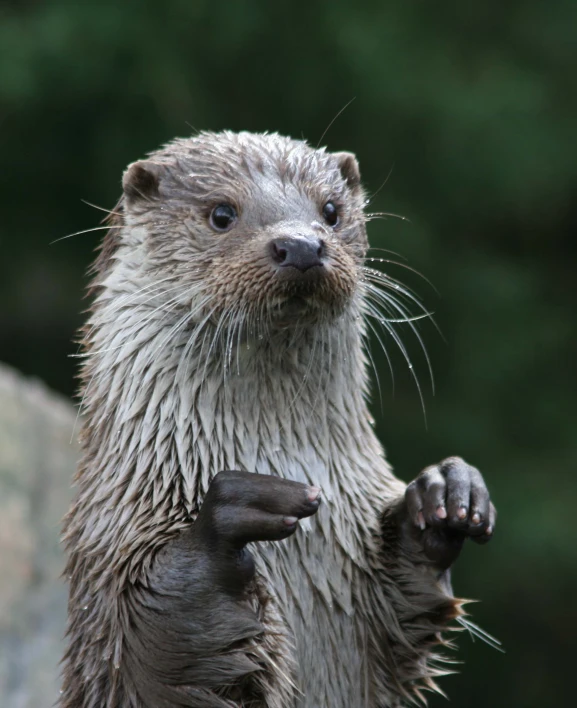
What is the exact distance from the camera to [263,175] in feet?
8.29

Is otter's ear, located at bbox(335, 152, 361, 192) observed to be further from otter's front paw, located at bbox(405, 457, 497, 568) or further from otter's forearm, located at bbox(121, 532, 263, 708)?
otter's forearm, located at bbox(121, 532, 263, 708)

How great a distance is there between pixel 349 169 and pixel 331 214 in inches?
9.9

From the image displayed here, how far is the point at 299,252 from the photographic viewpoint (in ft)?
7.41

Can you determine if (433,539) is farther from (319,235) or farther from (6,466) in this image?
(6,466)

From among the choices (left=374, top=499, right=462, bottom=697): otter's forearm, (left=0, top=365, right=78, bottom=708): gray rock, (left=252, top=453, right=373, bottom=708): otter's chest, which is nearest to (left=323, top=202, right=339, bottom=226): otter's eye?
(left=252, top=453, right=373, bottom=708): otter's chest

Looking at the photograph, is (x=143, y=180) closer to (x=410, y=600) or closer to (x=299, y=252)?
(x=299, y=252)

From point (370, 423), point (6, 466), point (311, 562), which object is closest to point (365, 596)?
point (311, 562)

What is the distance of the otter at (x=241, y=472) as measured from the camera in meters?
2.26

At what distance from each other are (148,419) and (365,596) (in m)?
0.58

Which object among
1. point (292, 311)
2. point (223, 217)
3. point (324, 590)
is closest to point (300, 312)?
point (292, 311)

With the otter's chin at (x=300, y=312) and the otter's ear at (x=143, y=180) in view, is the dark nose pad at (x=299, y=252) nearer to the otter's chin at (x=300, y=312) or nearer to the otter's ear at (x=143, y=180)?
the otter's chin at (x=300, y=312)

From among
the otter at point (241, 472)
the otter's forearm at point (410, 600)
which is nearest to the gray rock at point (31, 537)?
the otter at point (241, 472)

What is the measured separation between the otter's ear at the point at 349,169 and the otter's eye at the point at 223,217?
38cm

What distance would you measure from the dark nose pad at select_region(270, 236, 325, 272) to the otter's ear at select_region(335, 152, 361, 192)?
0.53 metres
